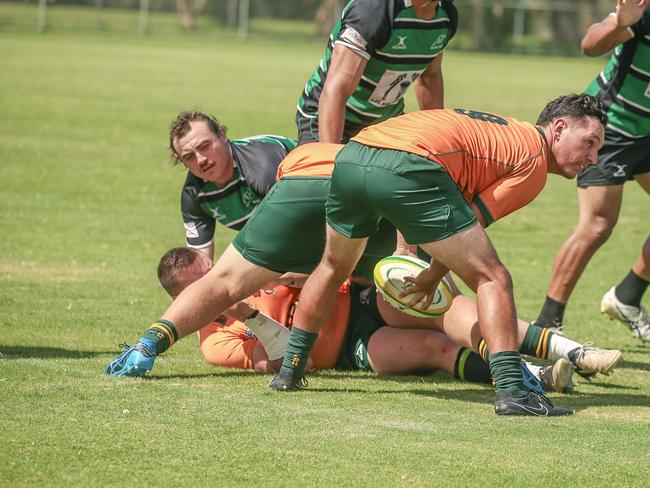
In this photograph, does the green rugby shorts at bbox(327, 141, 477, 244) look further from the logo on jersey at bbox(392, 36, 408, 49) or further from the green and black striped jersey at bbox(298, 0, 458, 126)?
the logo on jersey at bbox(392, 36, 408, 49)

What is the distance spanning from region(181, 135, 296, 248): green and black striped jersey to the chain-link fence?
39.6 meters

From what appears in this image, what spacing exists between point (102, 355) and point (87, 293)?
207cm

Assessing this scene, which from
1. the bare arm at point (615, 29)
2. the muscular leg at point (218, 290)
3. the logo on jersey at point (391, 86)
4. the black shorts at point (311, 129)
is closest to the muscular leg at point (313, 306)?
the muscular leg at point (218, 290)

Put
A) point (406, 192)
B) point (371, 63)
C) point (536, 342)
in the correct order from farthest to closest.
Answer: point (371, 63) → point (536, 342) → point (406, 192)

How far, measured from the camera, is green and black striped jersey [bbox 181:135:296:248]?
24.6 ft

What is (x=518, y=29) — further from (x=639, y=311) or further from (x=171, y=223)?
(x=639, y=311)

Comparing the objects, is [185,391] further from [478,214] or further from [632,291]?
[632,291]

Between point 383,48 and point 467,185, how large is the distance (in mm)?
1836

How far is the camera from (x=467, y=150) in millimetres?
6039

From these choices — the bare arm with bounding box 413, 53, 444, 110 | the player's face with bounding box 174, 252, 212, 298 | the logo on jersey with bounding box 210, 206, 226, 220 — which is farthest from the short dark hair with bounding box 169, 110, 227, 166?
the bare arm with bounding box 413, 53, 444, 110

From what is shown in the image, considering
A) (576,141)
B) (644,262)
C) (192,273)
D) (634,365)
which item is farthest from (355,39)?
(644,262)

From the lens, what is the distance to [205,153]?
7316 millimetres

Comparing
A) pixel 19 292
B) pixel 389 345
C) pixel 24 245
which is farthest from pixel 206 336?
pixel 24 245

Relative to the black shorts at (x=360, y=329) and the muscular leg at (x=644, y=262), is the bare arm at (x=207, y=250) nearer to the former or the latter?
the black shorts at (x=360, y=329)
